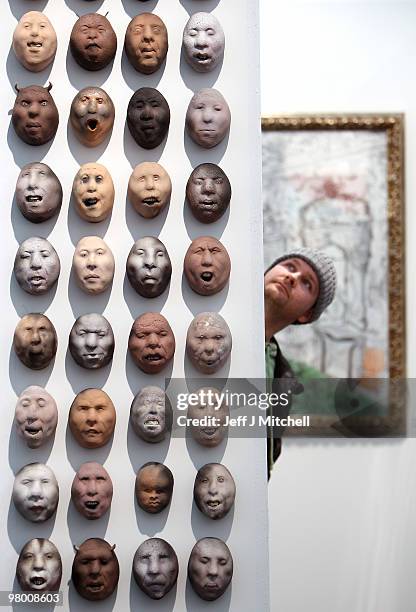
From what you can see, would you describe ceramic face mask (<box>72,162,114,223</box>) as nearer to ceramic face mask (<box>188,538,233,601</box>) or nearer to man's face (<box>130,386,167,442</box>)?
man's face (<box>130,386,167,442</box>)

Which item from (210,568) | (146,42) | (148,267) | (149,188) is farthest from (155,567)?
(146,42)

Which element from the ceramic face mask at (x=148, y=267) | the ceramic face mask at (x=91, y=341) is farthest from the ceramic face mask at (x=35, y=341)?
the ceramic face mask at (x=148, y=267)

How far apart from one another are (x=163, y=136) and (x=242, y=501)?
0.53m

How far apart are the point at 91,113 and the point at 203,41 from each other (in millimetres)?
190

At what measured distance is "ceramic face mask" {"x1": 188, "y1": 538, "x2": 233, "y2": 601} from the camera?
1.16 metres

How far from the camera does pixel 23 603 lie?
46.3 inches

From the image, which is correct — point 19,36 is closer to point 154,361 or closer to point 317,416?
point 154,361

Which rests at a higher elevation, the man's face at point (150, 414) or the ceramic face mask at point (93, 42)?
the ceramic face mask at point (93, 42)

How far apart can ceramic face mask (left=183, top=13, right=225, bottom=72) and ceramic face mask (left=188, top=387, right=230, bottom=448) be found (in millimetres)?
470

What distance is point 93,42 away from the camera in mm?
1188

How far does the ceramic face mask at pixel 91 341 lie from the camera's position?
1.17m

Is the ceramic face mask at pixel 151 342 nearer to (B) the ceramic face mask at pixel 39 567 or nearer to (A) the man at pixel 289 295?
(B) the ceramic face mask at pixel 39 567

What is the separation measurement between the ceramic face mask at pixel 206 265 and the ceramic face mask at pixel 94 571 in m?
0.39

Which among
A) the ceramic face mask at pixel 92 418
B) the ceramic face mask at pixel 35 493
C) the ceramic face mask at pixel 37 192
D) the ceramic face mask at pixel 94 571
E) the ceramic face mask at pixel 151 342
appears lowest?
the ceramic face mask at pixel 94 571
